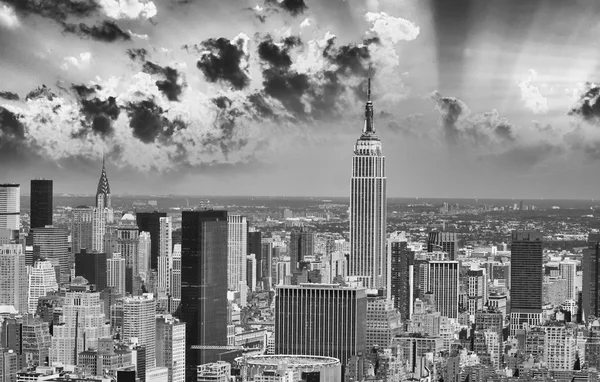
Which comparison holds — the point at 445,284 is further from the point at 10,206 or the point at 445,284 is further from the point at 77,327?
the point at 10,206

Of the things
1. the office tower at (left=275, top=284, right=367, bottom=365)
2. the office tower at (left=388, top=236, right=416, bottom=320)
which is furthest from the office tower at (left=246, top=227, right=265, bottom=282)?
the office tower at (left=388, top=236, right=416, bottom=320)

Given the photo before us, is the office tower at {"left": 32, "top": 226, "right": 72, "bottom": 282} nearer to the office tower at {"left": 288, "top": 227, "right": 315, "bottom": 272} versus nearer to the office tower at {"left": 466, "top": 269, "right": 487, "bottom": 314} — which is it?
the office tower at {"left": 288, "top": 227, "right": 315, "bottom": 272}

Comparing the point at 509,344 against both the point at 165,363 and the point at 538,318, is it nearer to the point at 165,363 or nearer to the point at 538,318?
the point at 538,318

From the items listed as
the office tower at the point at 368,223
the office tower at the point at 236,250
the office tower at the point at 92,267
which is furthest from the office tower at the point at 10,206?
the office tower at the point at 368,223

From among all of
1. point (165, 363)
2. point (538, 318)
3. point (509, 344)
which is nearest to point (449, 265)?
point (538, 318)

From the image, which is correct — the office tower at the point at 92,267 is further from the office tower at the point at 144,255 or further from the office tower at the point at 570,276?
the office tower at the point at 570,276

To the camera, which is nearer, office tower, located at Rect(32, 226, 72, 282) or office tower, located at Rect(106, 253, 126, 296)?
office tower, located at Rect(106, 253, 126, 296)
